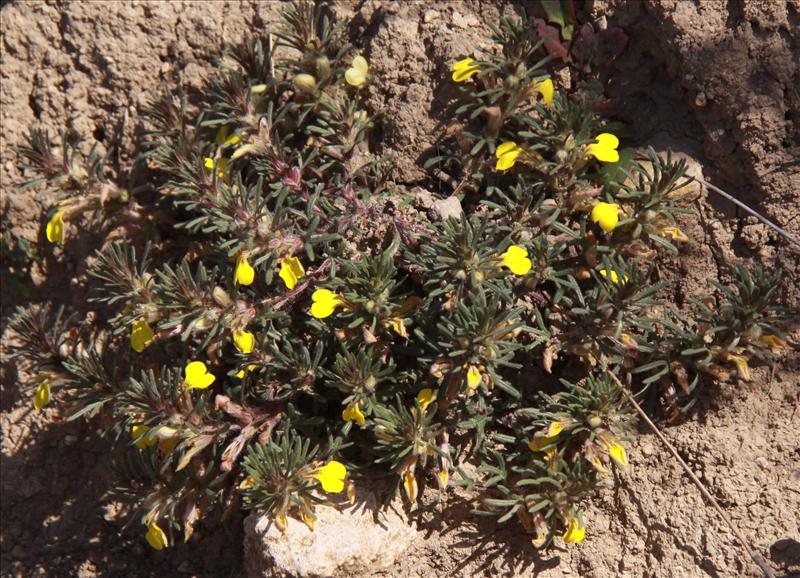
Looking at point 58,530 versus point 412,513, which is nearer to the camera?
point 412,513

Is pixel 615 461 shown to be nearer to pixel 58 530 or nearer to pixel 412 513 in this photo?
pixel 412 513

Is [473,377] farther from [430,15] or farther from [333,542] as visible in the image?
[430,15]

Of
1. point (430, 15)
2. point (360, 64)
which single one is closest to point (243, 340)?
point (360, 64)

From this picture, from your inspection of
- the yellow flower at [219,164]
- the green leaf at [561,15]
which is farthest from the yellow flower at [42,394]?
the green leaf at [561,15]

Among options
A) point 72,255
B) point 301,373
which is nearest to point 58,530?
point 72,255

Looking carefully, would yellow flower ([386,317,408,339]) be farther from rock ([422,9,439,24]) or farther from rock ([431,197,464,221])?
rock ([422,9,439,24])

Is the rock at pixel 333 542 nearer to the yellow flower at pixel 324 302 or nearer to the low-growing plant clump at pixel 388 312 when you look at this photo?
the low-growing plant clump at pixel 388 312
